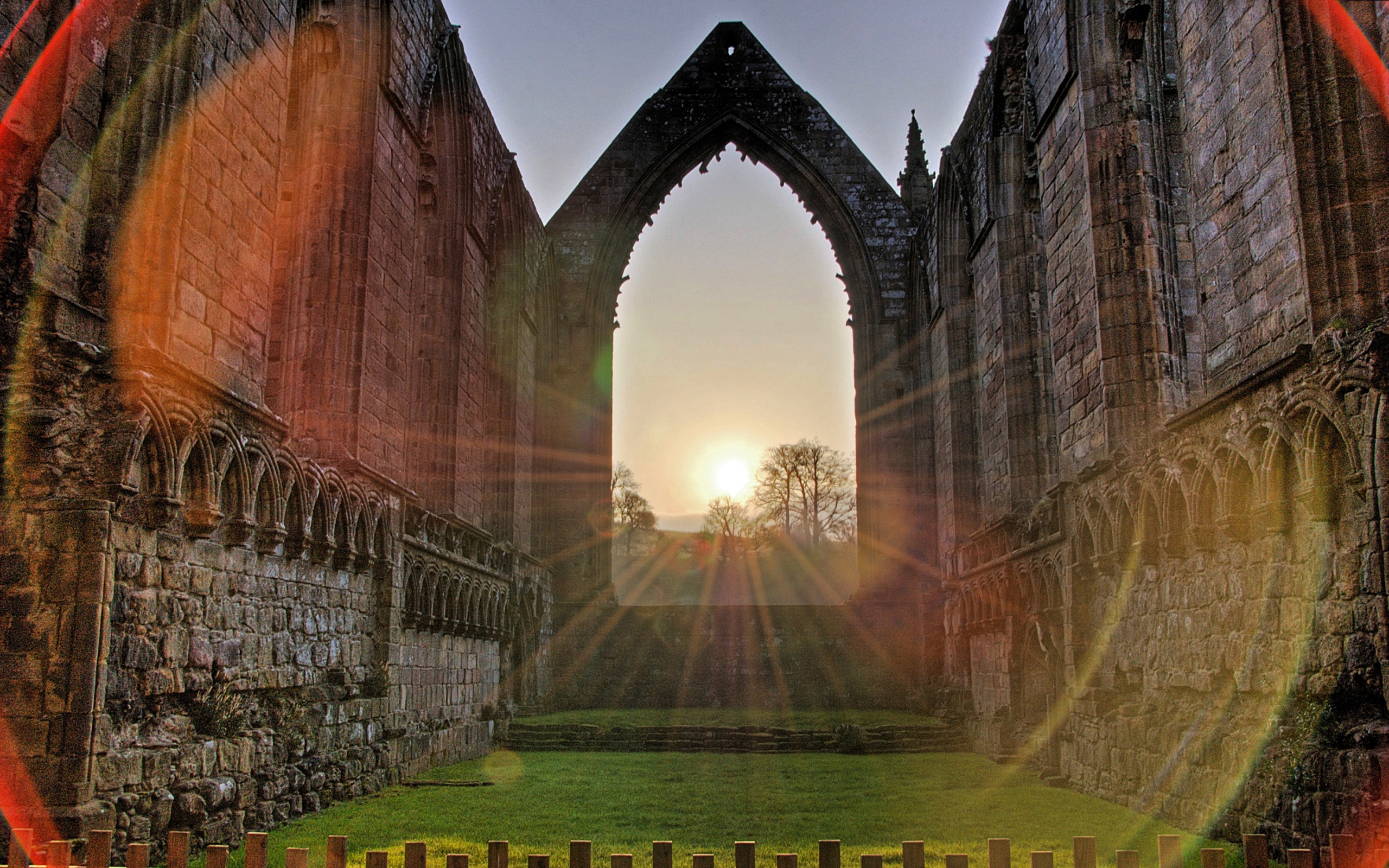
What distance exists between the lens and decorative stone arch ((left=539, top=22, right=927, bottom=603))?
17.2 metres

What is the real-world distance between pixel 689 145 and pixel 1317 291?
1439 centimetres

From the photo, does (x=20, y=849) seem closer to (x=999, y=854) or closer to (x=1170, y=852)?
(x=999, y=854)

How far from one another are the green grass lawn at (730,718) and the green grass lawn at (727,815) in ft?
9.84

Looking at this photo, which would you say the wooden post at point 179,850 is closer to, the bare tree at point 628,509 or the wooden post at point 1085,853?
the wooden post at point 1085,853

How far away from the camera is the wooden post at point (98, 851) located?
98.0 inches

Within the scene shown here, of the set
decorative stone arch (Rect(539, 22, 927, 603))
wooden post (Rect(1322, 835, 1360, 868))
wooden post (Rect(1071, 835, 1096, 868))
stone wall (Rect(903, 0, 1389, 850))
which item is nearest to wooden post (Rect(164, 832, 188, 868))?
wooden post (Rect(1071, 835, 1096, 868))

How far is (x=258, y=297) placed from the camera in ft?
22.7

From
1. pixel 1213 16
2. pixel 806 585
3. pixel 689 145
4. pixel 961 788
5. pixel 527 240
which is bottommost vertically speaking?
pixel 961 788

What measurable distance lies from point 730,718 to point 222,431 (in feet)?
29.4

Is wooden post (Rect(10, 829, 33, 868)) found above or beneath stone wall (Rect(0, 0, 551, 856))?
beneath

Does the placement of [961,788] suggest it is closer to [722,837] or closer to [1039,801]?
[1039,801]

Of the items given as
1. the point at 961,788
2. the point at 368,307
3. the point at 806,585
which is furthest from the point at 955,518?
the point at 806,585

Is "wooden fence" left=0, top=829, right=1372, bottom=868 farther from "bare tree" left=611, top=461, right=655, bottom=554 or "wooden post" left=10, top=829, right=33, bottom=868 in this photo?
"bare tree" left=611, top=461, right=655, bottom=554

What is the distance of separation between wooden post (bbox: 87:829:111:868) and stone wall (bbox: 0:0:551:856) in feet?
A: 6.25
